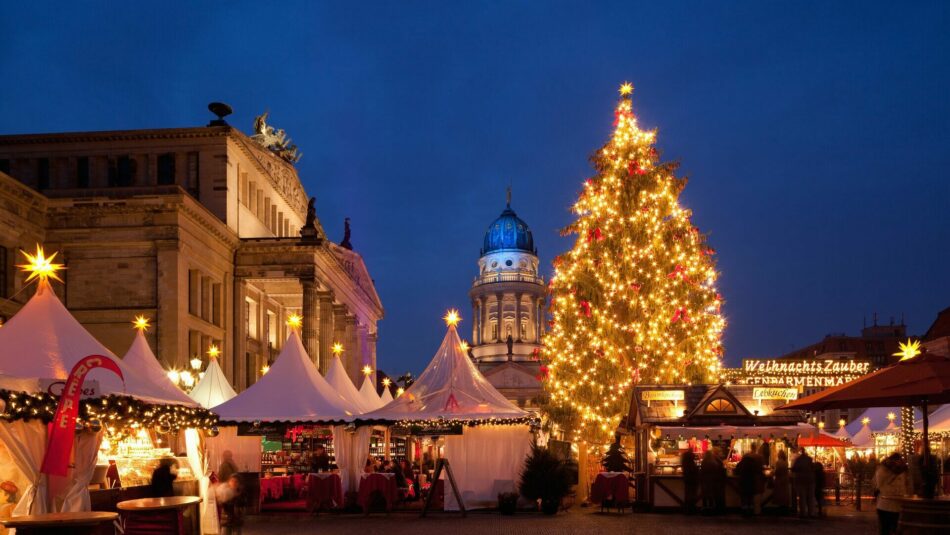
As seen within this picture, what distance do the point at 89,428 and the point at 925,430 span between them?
12544mm

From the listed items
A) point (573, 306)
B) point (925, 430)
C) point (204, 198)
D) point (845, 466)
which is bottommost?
point (845, 466)

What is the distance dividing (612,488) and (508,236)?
116492 mm

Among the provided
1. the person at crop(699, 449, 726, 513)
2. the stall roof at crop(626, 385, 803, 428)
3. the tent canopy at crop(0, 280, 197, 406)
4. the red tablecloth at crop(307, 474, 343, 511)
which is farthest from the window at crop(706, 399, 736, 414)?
the tent canopy at crop(0, 280, 197, 406)

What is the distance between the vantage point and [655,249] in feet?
107

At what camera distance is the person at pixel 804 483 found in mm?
24062

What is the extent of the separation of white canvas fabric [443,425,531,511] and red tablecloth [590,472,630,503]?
2072 millimetres

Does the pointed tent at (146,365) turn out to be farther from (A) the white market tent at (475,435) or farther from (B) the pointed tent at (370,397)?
(B) the pointed tent at (370,397)

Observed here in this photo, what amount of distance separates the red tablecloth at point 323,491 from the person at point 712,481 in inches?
368

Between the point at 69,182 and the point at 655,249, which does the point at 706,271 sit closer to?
the point at 655,249

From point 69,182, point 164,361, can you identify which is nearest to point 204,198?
point 69,182

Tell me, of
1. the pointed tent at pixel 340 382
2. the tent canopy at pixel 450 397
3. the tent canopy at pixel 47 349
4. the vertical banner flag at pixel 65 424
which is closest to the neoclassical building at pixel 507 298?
the pointed tent at pixel 340 382

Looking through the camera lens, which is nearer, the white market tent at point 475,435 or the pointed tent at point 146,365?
the pointed tent at point 146,365

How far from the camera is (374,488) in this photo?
2630cm

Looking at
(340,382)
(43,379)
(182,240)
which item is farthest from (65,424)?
(182,240)
